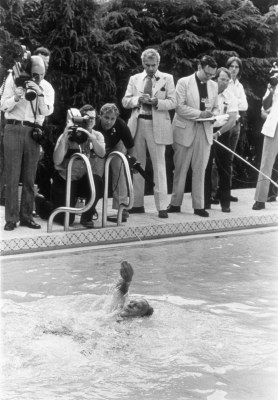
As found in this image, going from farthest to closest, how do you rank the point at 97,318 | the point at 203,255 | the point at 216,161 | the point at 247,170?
the point at 247,170 < the point at 216,161 < the point at 203,255 < the point at 97,318

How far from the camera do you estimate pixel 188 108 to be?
11203 mm

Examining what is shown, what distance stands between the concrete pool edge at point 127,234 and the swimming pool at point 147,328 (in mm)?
228

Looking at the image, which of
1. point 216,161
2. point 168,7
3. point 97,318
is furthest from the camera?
point 168,7

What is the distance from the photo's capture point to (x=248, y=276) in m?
8.61

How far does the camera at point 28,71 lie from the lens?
30.6 ft

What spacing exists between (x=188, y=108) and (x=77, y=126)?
76.3 inches

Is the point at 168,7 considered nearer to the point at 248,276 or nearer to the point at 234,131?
the point at 234,131

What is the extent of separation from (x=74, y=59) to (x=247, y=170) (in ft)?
Result: 14.9

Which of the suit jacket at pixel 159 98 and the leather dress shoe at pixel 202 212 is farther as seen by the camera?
the leather dress shoe at pixel 202 212

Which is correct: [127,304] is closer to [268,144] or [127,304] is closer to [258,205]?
[258,205]

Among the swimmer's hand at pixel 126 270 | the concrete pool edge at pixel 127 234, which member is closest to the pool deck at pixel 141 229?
the concrete pool edge at pixel 127 234

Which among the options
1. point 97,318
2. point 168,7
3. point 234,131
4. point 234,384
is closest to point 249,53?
point 168,7

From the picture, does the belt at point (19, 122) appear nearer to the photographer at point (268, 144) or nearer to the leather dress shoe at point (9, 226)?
the leather dress shoe at point (9, 226)

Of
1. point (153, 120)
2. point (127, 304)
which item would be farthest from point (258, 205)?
point (127, 304)
